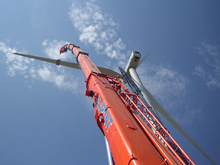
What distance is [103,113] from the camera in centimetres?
669

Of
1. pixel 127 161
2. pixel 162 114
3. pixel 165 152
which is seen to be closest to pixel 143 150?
pixel 127 161

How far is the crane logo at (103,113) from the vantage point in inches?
240

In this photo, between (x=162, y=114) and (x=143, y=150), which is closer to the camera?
(x=143, y=150)

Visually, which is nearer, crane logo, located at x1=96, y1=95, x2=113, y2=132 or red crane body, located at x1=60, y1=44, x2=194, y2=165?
red crane body, located at x1=60, y1=44, x2=194, y2=165

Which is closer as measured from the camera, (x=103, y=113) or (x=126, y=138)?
(x=126, y=138)

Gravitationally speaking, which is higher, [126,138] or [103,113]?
[103,113]

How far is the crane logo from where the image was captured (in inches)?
240

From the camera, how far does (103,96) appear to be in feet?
23.2

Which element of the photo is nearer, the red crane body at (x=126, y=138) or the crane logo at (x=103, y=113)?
the red crane body at (x=126, y=138)

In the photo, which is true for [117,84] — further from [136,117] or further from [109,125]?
[109,125]

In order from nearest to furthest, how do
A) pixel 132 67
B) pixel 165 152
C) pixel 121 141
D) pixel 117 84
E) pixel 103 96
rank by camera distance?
pixel 121 141 → pixel 165 152 → pixel 103 96 → pixel 117 84 → pixel 132 67

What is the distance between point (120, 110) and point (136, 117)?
3.61 ft

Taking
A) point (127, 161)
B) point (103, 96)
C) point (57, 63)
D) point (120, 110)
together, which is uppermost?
point (57, 63)

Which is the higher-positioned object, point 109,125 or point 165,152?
point 109,125
